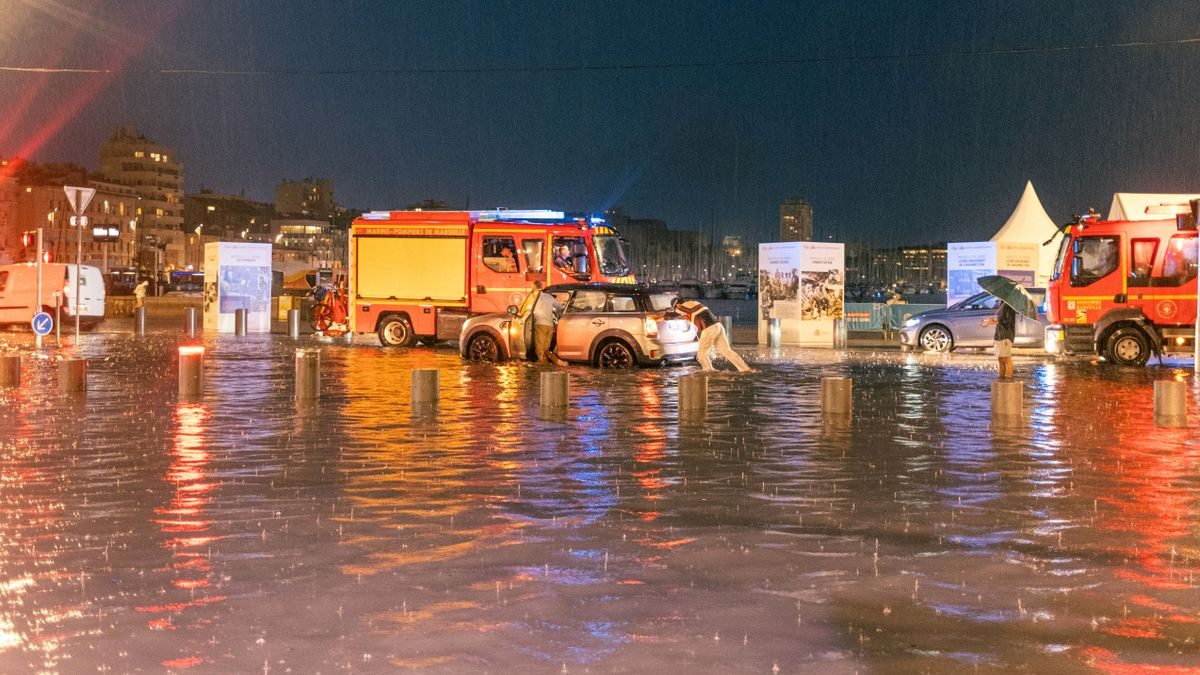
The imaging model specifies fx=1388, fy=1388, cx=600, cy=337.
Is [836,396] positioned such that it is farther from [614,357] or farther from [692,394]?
[614,357]

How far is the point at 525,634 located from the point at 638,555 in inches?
78.2

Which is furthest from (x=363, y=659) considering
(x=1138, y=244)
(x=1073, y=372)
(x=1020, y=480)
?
(x=1138, y=244)

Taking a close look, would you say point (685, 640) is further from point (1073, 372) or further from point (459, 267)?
point (459, 267)

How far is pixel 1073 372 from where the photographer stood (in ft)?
88.5

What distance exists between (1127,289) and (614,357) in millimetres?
11091

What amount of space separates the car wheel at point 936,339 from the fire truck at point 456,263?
7.50m

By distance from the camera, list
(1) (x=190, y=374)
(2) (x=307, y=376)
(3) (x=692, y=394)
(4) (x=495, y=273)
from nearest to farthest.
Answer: (3) (x=692, y=394) → (2) (x=307, y=376) → (1) (x=190, y=374) → (4) (x=495, y=273)

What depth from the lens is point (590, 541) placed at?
8.70 metres

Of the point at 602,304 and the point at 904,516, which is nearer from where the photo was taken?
the point at 904,516

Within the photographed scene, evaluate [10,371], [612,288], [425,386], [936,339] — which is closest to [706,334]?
[612,288]

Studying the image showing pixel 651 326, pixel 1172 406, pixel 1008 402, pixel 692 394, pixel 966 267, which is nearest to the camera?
pixel 1172 406

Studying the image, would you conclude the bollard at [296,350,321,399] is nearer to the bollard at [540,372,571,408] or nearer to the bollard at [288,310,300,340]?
the bollard at [540,372,571,408]

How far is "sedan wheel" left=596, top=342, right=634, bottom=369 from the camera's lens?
26.1 metres

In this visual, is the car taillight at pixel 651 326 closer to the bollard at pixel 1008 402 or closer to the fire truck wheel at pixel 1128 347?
the bollard at pixel 1008 402
